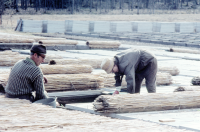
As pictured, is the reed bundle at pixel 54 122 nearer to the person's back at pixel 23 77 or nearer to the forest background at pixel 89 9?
the person's back at pixel 23 77

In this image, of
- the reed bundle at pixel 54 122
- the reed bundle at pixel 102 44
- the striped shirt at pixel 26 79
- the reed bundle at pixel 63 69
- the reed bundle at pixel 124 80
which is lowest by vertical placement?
the reed bundle at pixel 102 44

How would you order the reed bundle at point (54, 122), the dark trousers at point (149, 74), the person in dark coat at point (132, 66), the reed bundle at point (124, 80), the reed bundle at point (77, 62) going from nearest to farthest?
the reed bundle at point (54, 122) → the person in dark coat at point (132, 66) → the dark trousers at point (149, 74) → the reed bundle at point (124, 80) → the reed bundle at point (77, 62)

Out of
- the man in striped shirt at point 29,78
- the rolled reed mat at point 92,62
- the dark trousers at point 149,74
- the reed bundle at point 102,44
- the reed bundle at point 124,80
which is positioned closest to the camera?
the man in striped shirt at point 29,78

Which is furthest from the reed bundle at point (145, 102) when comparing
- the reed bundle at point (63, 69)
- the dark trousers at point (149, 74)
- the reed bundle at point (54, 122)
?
the reed bundle at point (63, 69)

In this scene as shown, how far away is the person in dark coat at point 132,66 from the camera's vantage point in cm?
598

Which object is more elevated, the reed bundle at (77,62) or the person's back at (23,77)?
the person's back at (23,77)

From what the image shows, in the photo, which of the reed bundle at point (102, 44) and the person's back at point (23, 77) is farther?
the reed bundle at point (102, 44)

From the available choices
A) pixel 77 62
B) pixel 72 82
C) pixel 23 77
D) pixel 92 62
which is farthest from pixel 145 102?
pixel 92 62

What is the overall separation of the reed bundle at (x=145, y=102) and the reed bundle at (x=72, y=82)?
2.18m

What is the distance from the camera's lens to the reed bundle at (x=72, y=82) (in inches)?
302

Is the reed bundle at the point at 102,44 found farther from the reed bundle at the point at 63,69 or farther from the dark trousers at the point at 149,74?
the dark trousers at the point at 149,74

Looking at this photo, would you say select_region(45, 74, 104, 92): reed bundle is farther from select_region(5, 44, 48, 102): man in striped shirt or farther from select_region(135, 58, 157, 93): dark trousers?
select_region(5, 44, 48, 102): man in striped shirt

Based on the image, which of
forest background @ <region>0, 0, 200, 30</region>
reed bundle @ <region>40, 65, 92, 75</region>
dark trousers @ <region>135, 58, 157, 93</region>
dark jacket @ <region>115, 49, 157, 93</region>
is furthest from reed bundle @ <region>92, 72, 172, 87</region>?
forest background @ <region>0, 0, 200, 30</region>

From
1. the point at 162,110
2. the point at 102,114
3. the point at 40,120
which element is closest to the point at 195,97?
the point at 162,110
